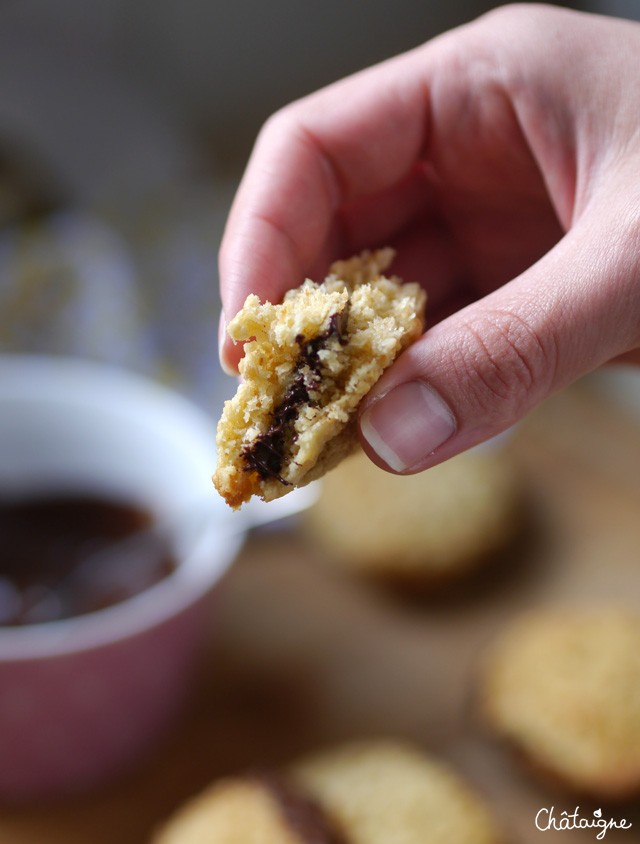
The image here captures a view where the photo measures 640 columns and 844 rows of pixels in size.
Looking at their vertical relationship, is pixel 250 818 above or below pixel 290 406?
below

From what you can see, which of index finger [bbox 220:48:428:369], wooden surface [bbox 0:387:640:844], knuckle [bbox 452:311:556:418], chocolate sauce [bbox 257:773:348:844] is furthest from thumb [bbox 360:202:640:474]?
wooden surface [bbox 0:387:640:844]

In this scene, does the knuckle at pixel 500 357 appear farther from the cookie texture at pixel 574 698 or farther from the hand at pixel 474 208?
the cookie texture at pixel 574 698

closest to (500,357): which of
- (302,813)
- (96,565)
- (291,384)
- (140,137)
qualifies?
(291,384)

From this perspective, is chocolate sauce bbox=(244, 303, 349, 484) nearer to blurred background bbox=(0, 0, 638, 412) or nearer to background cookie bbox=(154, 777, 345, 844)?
background cookie bbox=(154, 777, 345, 844)

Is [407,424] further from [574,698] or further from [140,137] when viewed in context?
[140,137]

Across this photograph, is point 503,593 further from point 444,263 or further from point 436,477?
point 444,263

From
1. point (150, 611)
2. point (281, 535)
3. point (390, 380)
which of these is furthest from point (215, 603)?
point (390, 380)

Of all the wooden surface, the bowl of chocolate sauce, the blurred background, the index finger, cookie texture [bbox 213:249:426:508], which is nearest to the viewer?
cookie texture [bbox 213:249:426:508]

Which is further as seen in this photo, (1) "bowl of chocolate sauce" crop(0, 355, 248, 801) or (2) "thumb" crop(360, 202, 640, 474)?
(1) "bowl of chocolate sauce" crop(0, 355, 248, 801)
